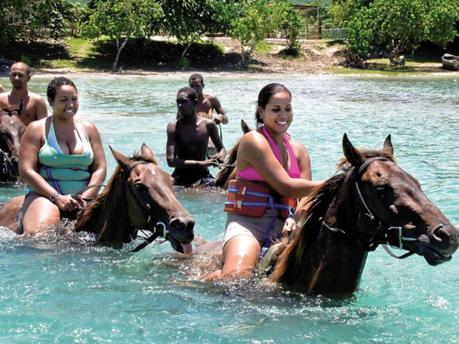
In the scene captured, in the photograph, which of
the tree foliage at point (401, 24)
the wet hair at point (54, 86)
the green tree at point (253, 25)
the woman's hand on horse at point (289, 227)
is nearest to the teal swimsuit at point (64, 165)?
the wet hair at point (54, 86)

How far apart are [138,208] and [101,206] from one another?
0.65 meters

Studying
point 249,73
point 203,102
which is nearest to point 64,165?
point 203,102

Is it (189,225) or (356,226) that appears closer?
(356,226)

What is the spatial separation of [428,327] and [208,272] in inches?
64.0

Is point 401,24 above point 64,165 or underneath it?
above

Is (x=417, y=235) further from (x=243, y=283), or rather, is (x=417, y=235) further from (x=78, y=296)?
(x=78, y=296)

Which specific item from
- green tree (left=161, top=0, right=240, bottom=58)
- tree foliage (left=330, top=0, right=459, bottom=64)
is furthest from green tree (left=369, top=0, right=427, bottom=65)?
green tree (left=161, top=0, right=240, bottom=58)

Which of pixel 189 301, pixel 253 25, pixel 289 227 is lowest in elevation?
pixel 189 301

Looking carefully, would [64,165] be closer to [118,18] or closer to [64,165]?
[64,165]

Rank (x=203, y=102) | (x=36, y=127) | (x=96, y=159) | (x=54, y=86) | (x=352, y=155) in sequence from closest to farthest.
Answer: (x=352, y=155) → (x=54, y=86) → (x=36, y=127) → (x=96, y=159) → (x=203, y=102)

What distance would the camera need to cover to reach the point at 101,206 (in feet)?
19.9

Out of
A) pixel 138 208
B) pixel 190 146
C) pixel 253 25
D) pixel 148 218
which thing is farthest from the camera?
pixel 253 25

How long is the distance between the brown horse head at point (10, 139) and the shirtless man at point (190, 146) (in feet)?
6.40

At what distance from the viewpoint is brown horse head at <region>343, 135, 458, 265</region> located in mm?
3754
